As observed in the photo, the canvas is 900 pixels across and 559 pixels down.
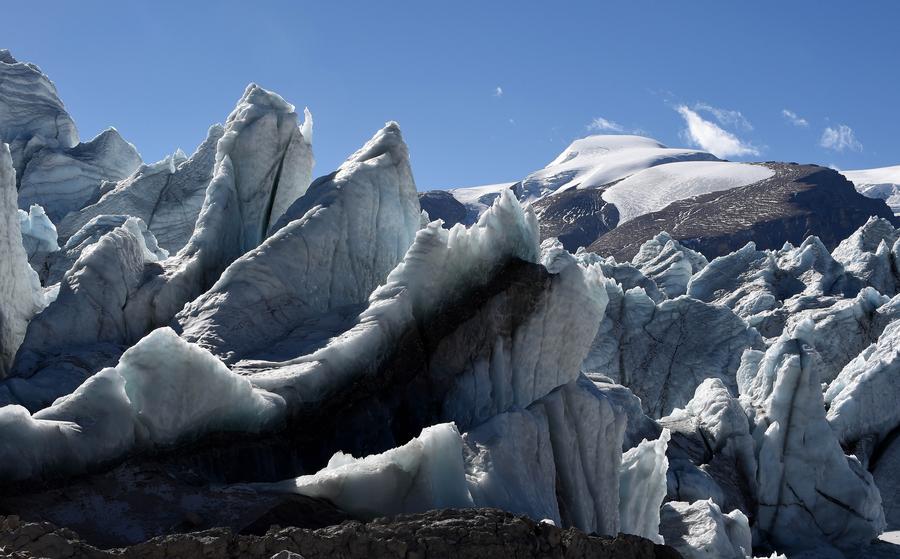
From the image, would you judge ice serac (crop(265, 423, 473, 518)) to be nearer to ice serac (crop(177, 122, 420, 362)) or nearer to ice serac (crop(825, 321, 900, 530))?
ice serac (crop(177, 122, 420, 362))

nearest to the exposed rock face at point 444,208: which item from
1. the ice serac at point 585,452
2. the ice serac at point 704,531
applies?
the ice serac at point 704,531

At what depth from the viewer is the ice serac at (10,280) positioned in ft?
38.1

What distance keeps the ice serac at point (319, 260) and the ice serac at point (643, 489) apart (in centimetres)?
367

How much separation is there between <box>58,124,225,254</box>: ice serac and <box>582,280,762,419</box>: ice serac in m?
15.3

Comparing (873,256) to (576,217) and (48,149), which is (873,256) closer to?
(48,149)

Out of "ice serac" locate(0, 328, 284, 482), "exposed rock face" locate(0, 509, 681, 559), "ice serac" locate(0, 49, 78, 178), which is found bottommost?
"exposed rock face" locate(0, 509, 681, 559)

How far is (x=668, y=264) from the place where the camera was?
54.0m

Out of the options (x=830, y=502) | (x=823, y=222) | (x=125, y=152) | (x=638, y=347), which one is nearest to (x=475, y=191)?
(x=823, y=222)

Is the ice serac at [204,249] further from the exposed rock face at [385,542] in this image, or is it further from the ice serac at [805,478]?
the ice serac at [805,478]

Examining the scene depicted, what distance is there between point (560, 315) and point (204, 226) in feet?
16.8

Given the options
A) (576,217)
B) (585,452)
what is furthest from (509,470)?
(576,217)

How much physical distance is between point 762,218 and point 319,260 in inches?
3612

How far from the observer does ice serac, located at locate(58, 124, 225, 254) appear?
37.6 metres

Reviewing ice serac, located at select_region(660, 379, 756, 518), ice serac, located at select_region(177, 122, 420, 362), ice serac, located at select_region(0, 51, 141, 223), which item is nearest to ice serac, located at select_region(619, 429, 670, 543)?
ice serac, located at select_region(177, 122, 420, 362)
